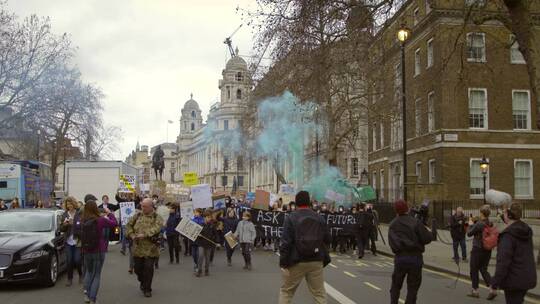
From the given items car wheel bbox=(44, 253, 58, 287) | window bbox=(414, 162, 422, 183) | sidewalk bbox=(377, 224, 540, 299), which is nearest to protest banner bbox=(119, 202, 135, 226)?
car wheel bbox=(44, 253, 58, 287)

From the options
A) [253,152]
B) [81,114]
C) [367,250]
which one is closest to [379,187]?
[253,152]

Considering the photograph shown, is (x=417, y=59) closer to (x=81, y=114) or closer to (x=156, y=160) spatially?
(x=156, y=160)

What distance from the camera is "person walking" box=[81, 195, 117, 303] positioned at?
10.0 meters

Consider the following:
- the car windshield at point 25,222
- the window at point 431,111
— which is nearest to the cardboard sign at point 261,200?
the car windshield at point 25,222

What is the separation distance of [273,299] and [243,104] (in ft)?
127

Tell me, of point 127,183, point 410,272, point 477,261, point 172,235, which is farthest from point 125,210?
point 410,272

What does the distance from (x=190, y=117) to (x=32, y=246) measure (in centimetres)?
17176

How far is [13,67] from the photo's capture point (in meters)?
36.5

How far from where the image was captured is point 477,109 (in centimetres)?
3866

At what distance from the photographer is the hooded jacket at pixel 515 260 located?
25.4 ft

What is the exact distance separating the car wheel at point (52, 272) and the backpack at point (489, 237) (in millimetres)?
8038

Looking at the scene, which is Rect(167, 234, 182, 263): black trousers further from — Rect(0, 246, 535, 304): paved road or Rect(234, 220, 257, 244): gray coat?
Rect(234, 220, 257, 244): gray coat

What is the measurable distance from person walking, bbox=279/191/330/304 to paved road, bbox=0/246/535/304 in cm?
279

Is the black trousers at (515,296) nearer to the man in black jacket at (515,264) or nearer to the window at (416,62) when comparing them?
the man in black jacket at (515,264)
